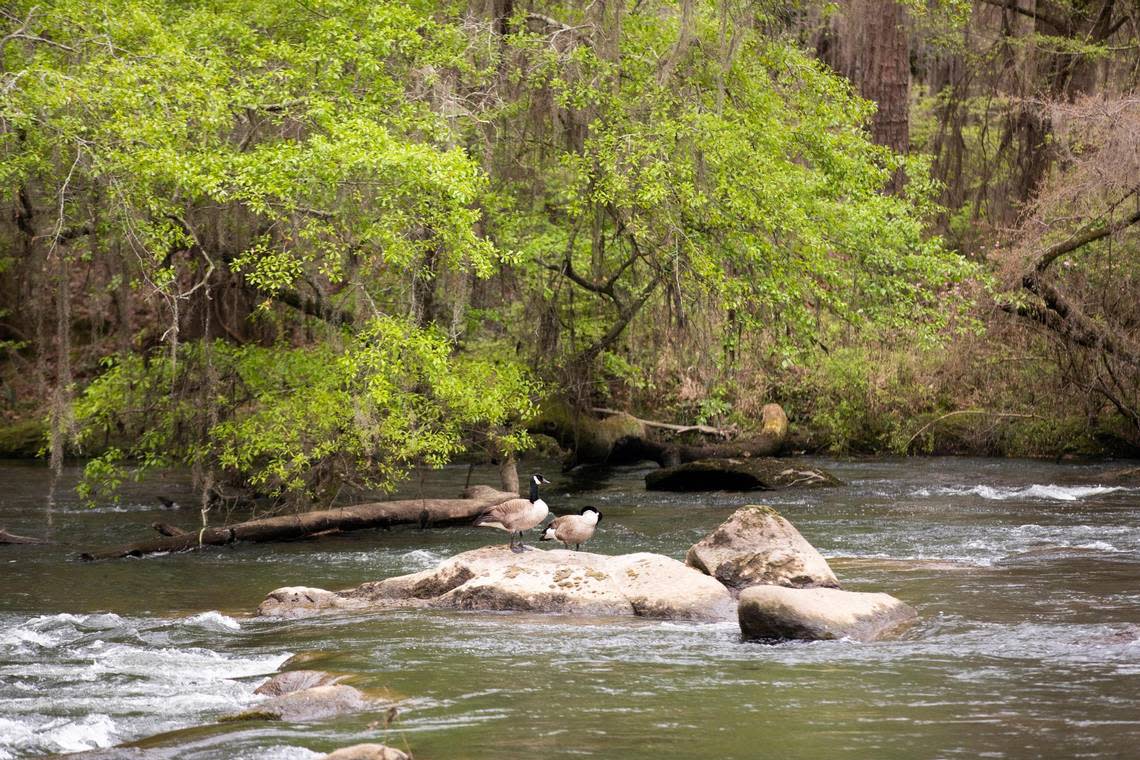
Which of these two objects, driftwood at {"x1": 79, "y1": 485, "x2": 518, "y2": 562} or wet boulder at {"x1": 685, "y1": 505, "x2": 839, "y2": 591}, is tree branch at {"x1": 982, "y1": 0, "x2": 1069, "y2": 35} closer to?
driftwood at {"x1": 79, "y1": 485, "x2": 518, "y2": 562}

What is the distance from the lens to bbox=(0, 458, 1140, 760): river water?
752 centimetres

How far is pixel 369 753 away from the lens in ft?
21.7

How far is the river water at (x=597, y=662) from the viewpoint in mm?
7523

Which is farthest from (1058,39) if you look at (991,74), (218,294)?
(218,294)

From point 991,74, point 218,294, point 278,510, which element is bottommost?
point 278,510

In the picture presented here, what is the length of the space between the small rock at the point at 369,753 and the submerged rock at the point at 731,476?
1602 cm

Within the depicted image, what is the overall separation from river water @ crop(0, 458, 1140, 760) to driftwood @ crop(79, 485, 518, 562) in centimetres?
31

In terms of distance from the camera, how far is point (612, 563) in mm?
12445

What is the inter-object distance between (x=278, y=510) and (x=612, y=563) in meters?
7.35

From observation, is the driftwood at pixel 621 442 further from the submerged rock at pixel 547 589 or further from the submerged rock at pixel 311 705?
the submerged rock at pixel 311 705

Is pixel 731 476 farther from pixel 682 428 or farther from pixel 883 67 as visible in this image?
pixel 883 67

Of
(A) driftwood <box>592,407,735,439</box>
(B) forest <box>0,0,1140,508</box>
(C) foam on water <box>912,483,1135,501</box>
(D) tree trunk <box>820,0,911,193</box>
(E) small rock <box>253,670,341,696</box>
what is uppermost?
(D) tree trunk <box>820,0,911,193</box>

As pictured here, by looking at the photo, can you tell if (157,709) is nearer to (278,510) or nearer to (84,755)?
(84,755)

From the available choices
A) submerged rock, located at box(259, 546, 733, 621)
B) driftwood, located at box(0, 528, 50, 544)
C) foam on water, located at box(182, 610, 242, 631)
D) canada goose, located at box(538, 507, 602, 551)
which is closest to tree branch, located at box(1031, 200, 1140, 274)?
canada goose, located at box(538, 507, 602, 551)
